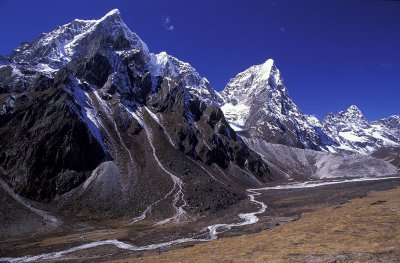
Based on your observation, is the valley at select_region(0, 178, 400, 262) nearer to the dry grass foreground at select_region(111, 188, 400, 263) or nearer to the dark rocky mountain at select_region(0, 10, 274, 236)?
the dry grass foreground at select_region(111, 188, 400, 263)

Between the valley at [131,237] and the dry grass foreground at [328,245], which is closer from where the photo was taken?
the dry grass foreground at [328,245]

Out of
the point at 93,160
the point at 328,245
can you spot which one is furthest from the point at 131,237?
the point at 93,160

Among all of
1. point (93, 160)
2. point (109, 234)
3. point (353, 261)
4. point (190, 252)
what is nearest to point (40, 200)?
point (93, 160)

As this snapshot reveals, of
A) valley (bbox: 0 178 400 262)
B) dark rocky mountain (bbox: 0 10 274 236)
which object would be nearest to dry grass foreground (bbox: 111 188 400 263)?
valley (bbox: 0 178 400 262)

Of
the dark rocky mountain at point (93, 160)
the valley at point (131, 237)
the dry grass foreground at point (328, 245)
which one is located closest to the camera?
the dry grass foreground at point (328, 245)

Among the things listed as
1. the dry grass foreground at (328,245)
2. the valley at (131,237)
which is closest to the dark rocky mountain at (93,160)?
the valley at (131,237)

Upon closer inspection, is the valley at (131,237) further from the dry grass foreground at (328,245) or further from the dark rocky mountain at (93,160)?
the dark rocky mountain at (93,160)

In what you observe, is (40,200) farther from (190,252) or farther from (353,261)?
(353,261)

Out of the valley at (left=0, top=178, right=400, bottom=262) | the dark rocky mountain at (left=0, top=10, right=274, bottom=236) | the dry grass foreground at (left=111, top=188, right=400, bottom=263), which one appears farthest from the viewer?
the dark rocky mountain at (left=0, top=10, right=274, bottom=236)

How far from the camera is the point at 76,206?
121 meters

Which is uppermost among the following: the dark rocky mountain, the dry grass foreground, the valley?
the dark rocky mountain

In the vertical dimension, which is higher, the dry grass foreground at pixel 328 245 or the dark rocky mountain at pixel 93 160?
the dark rocky mountain at pixel 93 160

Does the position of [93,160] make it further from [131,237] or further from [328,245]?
[328,245]

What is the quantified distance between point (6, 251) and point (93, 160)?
6971cm
